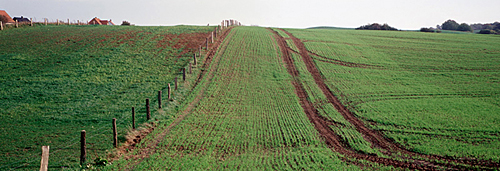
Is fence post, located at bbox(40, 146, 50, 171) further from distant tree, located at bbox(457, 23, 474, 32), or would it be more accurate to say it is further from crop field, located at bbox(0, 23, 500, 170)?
distant tree, located at bbox(457, 23, 474, 32)

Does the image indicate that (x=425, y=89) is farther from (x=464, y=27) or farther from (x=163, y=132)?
(x=464, y=27)

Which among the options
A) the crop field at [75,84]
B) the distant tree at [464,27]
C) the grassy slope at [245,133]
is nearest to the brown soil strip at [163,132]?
the grassy slope at [245,133]

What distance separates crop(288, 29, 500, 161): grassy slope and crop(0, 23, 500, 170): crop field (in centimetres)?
12

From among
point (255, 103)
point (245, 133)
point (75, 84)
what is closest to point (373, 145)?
point (245, 133)

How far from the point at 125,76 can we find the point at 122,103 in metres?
6.65

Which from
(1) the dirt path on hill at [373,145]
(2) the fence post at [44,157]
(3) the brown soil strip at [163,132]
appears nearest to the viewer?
(2) the fence post at [44,157]

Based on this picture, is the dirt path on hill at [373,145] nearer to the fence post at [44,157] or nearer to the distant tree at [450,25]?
the fence post at [44,157]

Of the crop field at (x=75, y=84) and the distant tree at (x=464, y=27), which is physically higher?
the distant tree at (x=464, y=27)

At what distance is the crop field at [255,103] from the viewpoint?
13125mm

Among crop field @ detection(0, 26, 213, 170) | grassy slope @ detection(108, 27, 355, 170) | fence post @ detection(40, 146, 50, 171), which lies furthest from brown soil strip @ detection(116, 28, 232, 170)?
fence post @ detection(40, 146, 50, 171)

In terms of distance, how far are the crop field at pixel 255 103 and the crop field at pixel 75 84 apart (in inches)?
4.2

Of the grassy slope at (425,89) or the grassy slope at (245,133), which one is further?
the grassy slope at (425,89)

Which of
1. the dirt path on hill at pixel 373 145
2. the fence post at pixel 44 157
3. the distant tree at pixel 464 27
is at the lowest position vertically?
the dirt path on hill at pixel 373 145

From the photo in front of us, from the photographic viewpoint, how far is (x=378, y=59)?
115ft
